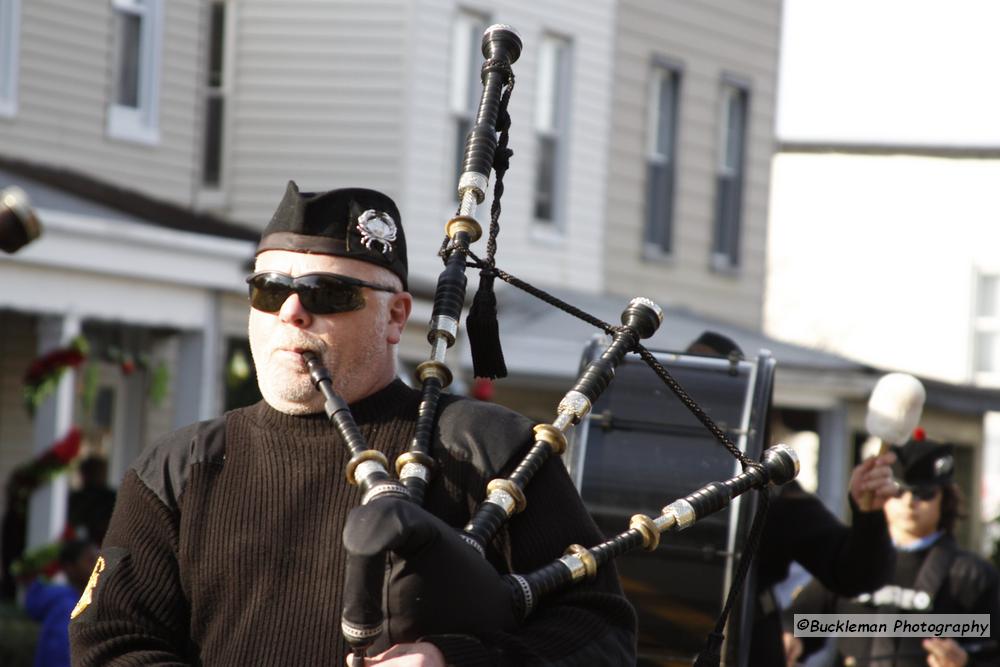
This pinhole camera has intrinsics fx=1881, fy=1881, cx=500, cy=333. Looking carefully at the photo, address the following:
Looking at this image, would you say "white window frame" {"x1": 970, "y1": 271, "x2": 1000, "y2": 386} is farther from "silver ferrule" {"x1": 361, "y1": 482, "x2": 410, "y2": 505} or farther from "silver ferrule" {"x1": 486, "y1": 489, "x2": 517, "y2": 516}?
"silver ferrule" {"x1": 361, "y1": 482, "x2": 410, "y2": 505}

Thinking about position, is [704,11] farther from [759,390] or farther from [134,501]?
[134,501]

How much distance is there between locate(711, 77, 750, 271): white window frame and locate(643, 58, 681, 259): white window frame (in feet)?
3.15

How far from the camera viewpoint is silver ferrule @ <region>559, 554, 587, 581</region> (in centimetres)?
346

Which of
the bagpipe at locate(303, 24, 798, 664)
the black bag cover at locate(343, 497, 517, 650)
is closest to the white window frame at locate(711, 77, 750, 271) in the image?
the bagpipe at locate(303, 24, 798, 664)

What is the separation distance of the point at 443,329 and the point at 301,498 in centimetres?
48

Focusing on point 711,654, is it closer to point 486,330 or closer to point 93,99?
point 486,330

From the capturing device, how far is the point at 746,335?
18.6 metres

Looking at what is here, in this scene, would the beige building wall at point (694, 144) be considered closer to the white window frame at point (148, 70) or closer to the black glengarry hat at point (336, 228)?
the white window frame at point (148, 70)

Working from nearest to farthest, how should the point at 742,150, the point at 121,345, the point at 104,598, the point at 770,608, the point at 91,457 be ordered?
1. the point at 104,598
2. the point at 770,608
3. the point at 91,457
4. the point at 121,345
5. the point at 742,150

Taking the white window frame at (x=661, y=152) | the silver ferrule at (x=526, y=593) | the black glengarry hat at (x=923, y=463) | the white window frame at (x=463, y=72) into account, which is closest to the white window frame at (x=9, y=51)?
the white window frame at (x=463, y=72)

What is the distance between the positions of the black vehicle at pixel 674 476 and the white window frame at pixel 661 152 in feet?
43.3

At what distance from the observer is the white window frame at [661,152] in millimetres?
19194

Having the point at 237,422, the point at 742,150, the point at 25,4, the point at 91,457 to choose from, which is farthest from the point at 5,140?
the point at 237,422

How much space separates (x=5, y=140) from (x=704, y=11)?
833cm
